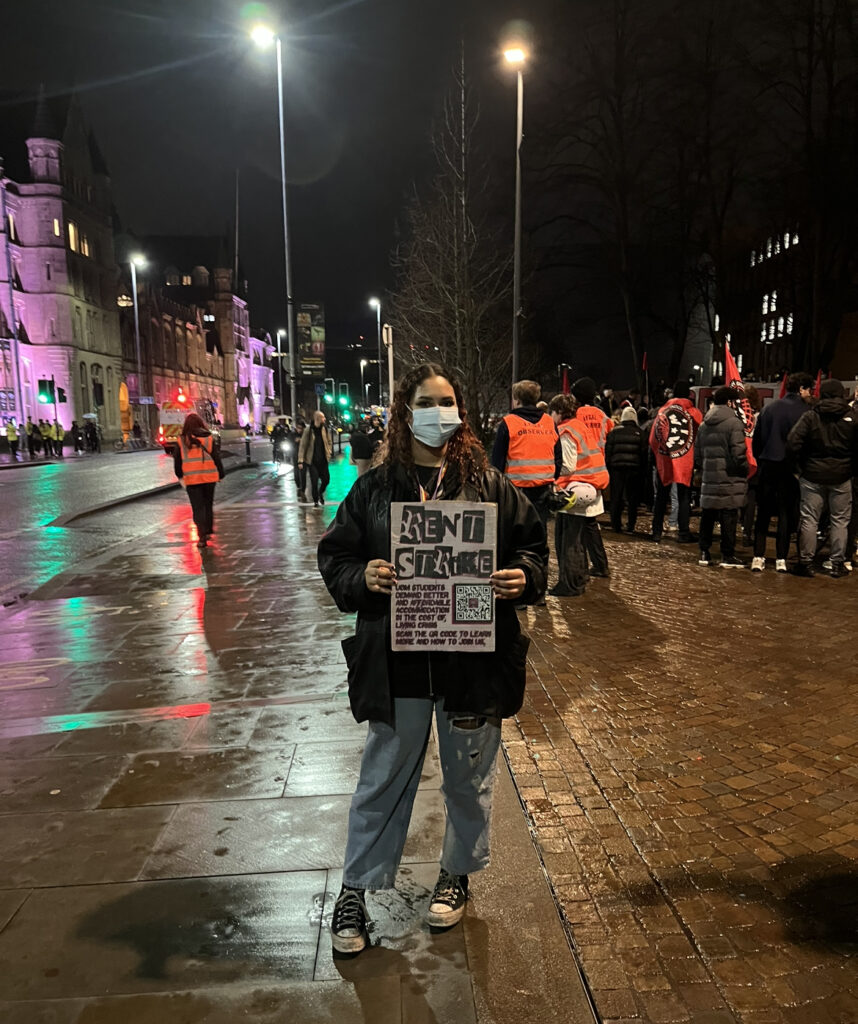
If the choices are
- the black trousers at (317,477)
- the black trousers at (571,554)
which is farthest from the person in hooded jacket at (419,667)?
the black trousers at (317,477)

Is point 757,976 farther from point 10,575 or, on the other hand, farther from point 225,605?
point 10,575

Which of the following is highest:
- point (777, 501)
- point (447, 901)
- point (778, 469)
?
point (778, 469)

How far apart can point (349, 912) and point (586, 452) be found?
5.64 meters

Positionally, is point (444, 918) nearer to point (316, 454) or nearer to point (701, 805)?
point (701, 805)

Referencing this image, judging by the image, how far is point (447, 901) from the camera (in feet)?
→ 8.89

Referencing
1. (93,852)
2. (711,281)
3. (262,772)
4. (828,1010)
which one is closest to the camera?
(828,1010)

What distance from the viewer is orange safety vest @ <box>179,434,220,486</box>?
1036 cm

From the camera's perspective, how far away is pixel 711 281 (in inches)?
1124

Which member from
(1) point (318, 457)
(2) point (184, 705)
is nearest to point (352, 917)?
(2) point (184, 705)

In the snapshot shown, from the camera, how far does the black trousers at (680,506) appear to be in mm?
10039

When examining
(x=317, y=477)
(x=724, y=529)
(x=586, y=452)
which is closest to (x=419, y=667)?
(x=586, y=452)

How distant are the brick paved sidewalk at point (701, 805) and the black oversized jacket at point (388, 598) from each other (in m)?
1.01

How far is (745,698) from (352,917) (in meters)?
3.21

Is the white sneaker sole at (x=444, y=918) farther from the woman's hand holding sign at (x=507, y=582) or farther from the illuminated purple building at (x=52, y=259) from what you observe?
the illuminated purple building at (x=52, y=259)
